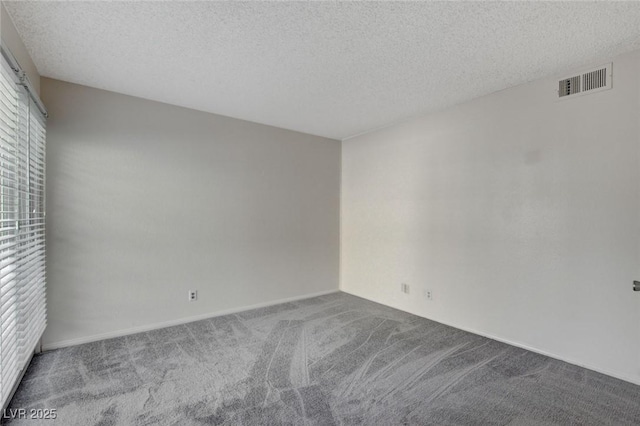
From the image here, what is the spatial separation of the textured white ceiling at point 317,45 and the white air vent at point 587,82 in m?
0.11

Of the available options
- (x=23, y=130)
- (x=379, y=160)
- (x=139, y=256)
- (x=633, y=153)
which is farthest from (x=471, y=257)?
(x=23, y=130)

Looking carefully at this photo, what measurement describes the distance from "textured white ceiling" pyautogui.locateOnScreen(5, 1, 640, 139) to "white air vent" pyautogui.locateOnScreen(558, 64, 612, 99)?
0.11m

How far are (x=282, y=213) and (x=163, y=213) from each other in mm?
1538

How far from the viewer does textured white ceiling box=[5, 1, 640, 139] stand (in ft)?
6.12

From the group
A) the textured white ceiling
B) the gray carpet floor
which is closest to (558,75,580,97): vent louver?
the textured white ceiling

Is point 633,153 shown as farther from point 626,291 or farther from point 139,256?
point 139,256

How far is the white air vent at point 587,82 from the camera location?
2.42m

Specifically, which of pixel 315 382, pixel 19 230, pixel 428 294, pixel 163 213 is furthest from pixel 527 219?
pixel 19 230

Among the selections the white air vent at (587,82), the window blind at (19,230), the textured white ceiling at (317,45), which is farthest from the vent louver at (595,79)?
the window blind at (19,230)

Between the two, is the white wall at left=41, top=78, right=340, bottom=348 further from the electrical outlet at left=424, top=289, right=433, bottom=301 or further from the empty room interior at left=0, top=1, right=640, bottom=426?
the electrical outlet at left=424, top=289, right=433, bottom=301

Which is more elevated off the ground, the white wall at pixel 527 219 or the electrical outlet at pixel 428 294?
the white wall at pixel 527 219

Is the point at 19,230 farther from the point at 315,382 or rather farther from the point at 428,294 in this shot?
the point at 428,294

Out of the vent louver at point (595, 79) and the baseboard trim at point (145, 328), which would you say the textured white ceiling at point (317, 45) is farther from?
the baseboard trim at point (145, 328)

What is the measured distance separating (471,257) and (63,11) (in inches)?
154
